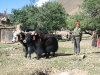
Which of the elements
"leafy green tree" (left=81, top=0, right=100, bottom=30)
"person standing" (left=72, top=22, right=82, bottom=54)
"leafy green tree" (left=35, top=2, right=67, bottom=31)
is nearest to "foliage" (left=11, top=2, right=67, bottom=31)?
"leafy green tree" (left=35, top=2, right=67, bottom=31)

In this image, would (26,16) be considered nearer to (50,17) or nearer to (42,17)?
(42,17)

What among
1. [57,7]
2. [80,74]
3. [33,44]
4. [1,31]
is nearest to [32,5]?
[57,7]

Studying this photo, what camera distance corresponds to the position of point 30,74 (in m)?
9.25

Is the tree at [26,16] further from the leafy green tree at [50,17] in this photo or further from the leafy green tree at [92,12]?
the leafy green tree at [92,12]

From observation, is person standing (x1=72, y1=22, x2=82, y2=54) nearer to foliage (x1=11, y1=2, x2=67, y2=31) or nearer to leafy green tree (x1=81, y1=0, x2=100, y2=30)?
leafy green tree (x1=81, y1=0, x2=100, y2=30)

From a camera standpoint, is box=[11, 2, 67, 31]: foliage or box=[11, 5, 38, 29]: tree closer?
box=[11, 2, 67, 31]: foliage

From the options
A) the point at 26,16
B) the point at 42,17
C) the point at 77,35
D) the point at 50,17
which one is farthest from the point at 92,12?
the point at 77,35

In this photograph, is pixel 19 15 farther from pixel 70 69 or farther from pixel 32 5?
pixel 70 69

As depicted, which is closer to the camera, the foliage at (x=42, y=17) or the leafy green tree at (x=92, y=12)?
the leafy green tree at (x=92, y=12)

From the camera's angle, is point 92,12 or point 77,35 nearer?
point 77,35

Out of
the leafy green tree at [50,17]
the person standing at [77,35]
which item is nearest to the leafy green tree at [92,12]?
the leafy green tree at [50,17]

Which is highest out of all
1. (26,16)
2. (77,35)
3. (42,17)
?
(26,16)

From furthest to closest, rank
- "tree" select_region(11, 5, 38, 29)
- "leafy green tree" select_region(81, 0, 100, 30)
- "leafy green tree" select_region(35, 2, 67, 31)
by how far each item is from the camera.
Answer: "tree" select_region(11, 5, 38, 29)
"leafy green tree" select_region(35, 2, 67, 31)
"leafy green tree" select_region(81, 0, 100, 30)

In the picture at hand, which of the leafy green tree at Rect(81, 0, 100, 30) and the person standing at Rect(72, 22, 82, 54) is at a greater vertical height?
the leafy green tree at Rect(81, 0, 100, 30)
